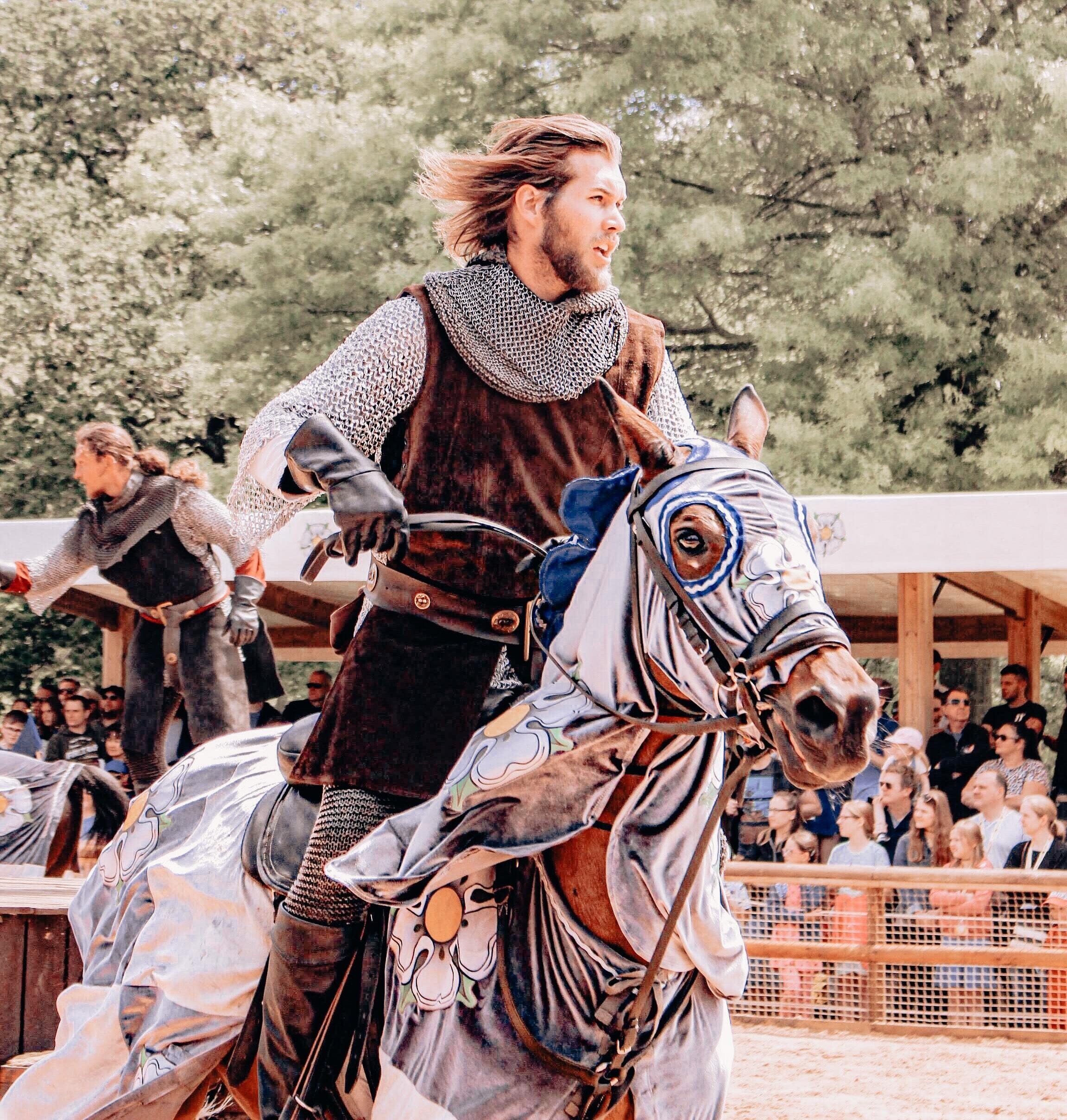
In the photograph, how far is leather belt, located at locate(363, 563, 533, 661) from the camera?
3354 mm

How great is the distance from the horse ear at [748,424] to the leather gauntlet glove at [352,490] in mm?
622

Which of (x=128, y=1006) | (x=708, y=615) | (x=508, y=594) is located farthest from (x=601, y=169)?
(x=128, y=1006)

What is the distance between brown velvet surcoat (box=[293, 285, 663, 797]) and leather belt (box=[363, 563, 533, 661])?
0.02 meters

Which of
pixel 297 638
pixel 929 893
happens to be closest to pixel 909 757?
pixel 929 893

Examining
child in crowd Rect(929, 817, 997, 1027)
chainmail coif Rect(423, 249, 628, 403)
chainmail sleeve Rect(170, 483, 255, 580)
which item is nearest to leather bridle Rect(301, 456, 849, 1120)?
chainmail coif Rect(423, 249, 628, 403)

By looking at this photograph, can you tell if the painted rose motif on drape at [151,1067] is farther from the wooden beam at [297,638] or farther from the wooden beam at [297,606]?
the wooden beam at [297,638]

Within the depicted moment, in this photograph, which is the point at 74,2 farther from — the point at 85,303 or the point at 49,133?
the point at 85,303

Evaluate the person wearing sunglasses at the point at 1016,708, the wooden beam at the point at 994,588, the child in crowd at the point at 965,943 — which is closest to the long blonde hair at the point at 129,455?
the child in crowd at the point at 965,943

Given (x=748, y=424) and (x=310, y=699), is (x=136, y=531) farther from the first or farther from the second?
(x=310, y=699)

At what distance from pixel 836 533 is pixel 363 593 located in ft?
23.0

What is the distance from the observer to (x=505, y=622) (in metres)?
3.37

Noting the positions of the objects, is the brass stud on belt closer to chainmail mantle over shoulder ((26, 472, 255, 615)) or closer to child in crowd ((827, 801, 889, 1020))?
chainmail mantle over shoulder ((26, 472, 255, 615))

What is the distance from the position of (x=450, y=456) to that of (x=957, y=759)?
22.1 ft

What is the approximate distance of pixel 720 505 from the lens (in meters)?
2.76
